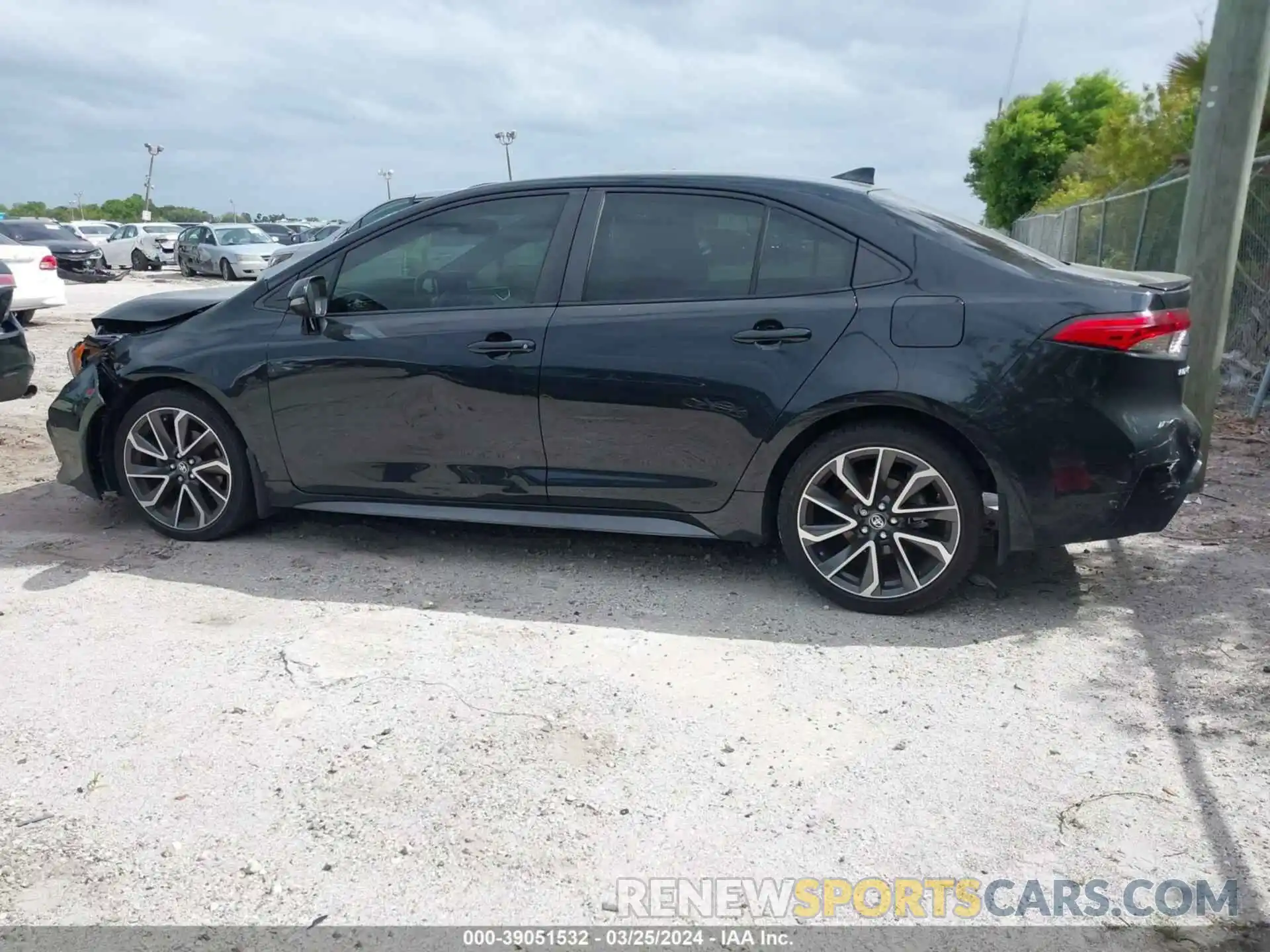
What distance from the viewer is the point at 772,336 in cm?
424

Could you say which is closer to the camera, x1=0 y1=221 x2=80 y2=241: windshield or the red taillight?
the red taillight

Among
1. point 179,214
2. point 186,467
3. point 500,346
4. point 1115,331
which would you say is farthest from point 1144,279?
point 179,214

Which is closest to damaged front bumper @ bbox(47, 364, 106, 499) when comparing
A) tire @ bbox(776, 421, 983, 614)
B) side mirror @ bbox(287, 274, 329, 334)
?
side mirror @ bbox(287, 274, 329, 334)

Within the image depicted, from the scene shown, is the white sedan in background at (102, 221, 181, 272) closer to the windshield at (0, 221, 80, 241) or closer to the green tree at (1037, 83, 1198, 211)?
the windshield at (0, 221, 80, 241)

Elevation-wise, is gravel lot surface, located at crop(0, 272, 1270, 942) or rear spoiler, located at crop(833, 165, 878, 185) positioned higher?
rear spoiler, located at crop(833, 165, 878, 185)

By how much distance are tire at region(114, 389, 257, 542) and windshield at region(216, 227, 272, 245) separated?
84.5 ft

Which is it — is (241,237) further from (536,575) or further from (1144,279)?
(1144,279)

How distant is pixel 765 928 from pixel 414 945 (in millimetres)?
809

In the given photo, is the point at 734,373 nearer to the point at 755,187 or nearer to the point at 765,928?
the point at 755,187

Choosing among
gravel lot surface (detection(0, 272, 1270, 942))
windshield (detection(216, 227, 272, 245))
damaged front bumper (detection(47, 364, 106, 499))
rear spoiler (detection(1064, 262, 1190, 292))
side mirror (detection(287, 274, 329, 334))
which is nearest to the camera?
gravel lot surface (detection(0, 272, 1270, 942))

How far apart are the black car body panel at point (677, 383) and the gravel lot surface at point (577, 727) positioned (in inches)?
17.0

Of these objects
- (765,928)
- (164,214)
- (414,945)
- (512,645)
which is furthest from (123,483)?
(164,214)

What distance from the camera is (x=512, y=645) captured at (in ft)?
13.1

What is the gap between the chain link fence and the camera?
9438mm
